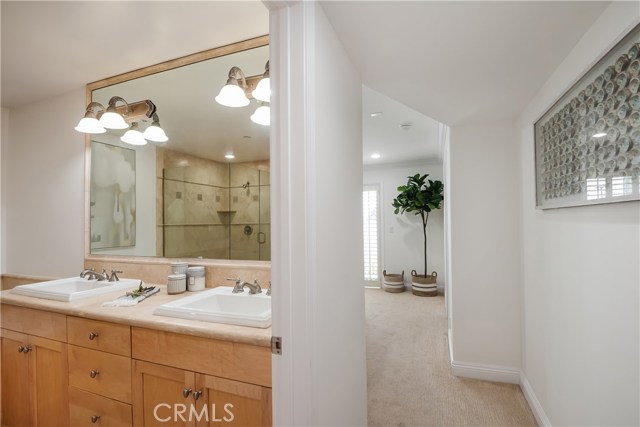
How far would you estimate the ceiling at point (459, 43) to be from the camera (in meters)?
1.04

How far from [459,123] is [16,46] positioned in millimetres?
3238

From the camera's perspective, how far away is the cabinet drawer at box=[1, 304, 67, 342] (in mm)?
1521

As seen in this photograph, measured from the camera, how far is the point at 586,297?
1.23m

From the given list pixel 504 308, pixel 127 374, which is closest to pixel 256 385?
pixel 127 374

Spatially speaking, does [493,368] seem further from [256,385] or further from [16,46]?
[16,46]

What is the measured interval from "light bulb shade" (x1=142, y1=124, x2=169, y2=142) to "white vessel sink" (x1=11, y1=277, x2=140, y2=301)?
3.44ft

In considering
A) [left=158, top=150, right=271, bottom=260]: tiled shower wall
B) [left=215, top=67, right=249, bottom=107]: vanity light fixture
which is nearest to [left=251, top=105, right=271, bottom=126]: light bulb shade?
[left=215, top=67, right=249, bottom=107]: vanity light fixture

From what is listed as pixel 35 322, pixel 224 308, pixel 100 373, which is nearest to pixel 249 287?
pixel 224 308

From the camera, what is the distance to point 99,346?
4.66ft

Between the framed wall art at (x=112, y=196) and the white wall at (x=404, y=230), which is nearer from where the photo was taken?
the framed wall art at (x=112, y=196)

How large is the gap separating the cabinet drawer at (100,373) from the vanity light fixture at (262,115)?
1470 mm

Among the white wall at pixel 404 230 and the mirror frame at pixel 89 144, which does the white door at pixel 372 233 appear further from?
the mirror frame at pixel 89 144

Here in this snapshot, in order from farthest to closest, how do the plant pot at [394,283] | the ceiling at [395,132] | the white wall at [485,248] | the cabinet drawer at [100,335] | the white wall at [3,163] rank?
the plant pot at [394,283]
the ceiling at [395,132]
the white wall at [3,163]
the white wall at [485,248]
the cabinet drawer at [100,335]

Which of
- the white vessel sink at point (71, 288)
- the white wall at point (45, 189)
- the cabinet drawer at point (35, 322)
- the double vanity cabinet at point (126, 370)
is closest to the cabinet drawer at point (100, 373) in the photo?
the double vanity cabinet at point (126, 370)
